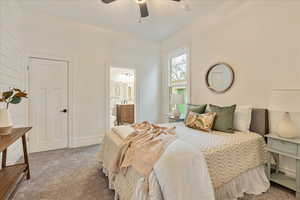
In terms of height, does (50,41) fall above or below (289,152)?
above

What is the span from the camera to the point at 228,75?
2881mm

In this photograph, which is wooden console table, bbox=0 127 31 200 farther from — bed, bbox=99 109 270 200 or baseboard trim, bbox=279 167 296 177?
baseboard trim, bbox=279 167 296 177

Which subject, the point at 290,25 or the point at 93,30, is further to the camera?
the point at 93,30

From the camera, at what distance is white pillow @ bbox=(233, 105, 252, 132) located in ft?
7.68

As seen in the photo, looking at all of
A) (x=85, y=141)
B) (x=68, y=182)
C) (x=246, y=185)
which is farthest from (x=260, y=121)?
(x=85, y=141)

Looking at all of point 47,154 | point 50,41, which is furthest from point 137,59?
point 47,154

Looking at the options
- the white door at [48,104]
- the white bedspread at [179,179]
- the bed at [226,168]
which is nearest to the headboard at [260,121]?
the bed at [226,168]

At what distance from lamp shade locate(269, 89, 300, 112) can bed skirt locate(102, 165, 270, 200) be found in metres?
0.88

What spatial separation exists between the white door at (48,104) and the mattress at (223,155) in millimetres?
1906

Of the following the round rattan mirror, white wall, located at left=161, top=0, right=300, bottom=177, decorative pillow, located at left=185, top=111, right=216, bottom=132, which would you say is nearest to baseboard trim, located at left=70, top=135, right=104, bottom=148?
decorative pillow, located at left=185, top=111, right=216, bottom=132

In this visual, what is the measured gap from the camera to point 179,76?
4.18m

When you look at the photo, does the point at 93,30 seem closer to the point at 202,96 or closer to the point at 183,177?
the point at 202,96

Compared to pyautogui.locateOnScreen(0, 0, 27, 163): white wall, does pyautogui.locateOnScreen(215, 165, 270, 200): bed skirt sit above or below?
below

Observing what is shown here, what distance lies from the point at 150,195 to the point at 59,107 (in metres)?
3.10
